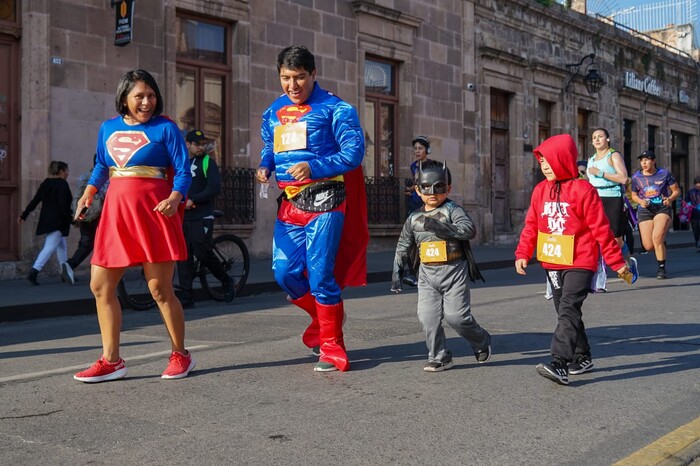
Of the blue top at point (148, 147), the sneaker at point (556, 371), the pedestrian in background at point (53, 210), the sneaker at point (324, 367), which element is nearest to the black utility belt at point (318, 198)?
the blue top at point (148, 147)

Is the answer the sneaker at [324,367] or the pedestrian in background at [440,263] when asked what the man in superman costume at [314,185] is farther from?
the pedestrian in background at [440,263]

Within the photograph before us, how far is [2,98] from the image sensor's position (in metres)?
12.2

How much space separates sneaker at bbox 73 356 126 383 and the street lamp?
803 inches

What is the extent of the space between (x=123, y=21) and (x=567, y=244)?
9.59m

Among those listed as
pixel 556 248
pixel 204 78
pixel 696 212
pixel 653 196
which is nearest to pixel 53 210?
pixel 204 78

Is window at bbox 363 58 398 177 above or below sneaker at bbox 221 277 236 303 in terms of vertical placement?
above

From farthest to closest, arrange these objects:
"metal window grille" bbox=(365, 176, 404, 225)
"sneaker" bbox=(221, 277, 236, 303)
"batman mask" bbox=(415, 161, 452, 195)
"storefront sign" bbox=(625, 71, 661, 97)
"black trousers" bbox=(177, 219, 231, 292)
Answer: "storefront sign" bbox=(625, 71, 661, 97) < "metal window grille" bbox=(365, 176, 404, 225) < "sneaker" bbox=(221, 277, 236, 303) < "black trousers" bbox=(177, 219, 231, 292) < "batman mask" bbox=(415, 161, 452, 195)

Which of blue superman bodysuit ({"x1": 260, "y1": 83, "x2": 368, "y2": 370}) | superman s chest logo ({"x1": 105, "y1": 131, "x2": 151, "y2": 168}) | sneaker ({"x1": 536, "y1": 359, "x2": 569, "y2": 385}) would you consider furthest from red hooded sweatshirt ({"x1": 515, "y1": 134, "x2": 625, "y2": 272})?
superman s chest logo ({"x1": 105, "y1": 131, "x2": 151, "y2": 168})

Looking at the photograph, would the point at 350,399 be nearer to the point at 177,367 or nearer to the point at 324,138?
the point at 177,367

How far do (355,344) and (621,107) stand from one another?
80.9 ft

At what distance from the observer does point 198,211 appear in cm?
938

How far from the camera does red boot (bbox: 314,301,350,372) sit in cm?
547

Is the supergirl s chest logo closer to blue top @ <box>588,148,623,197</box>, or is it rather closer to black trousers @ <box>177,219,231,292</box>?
black trousers @ <box>177,219,231,292</box>

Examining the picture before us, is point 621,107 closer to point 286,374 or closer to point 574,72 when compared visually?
point 574,72
